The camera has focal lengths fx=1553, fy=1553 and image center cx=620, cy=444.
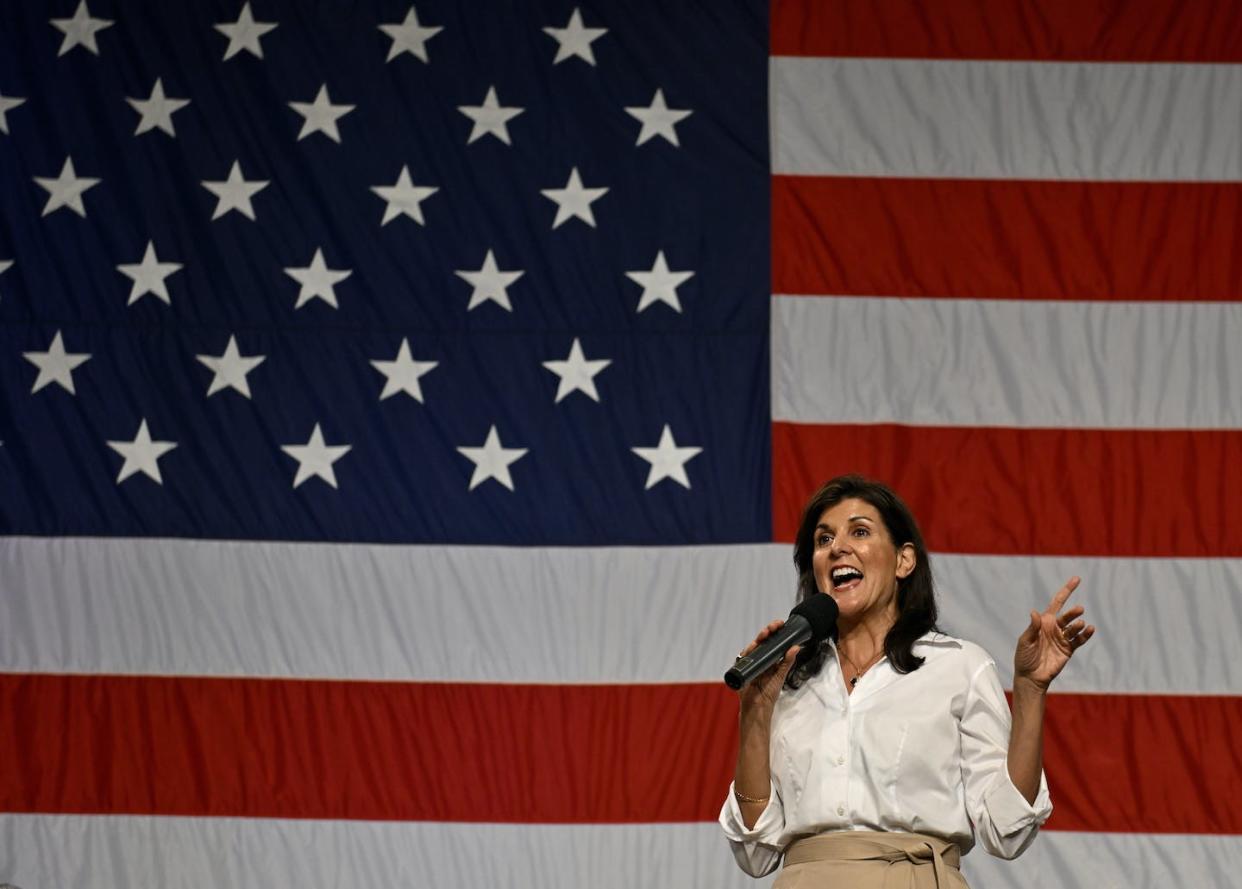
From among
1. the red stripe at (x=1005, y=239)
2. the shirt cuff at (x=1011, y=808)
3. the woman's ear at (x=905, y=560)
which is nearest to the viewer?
the shirt cuff at (x=1011, y=808)

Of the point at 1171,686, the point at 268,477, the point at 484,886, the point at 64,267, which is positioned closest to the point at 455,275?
the point at 268,477

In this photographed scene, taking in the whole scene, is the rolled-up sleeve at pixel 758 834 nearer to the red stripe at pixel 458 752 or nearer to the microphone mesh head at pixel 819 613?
the microphone mesh head at pixel 819 613

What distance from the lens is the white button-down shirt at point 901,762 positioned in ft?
7.15

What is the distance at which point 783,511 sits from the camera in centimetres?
370

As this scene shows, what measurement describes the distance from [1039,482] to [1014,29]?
3.76ft

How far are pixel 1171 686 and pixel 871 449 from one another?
88 cm

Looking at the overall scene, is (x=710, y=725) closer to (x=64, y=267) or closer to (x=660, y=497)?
(x=660, y=497)

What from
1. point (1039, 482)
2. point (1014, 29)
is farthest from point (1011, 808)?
point (1014, 29)

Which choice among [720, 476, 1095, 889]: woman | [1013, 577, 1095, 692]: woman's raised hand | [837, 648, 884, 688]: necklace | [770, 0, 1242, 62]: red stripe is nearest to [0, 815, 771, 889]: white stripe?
[720, 476, 1095, 889]: woman

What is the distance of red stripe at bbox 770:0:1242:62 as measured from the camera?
388 cm

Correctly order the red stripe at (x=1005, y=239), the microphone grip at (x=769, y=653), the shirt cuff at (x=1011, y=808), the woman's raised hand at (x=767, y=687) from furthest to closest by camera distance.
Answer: the red stripe at (x=1005, y=239) → the woman's raised hand at (x=767, y=687) → the shirt cuff at (x=1011, y=808) → the microphone grip at (x=769, y=653)

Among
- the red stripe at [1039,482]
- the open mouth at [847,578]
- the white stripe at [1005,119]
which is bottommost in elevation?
the open mouth at [847,578]

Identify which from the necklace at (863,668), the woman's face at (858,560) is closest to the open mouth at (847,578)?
the woman's face at (858,560)

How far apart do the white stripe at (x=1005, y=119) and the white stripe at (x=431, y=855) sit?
161 cm
